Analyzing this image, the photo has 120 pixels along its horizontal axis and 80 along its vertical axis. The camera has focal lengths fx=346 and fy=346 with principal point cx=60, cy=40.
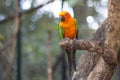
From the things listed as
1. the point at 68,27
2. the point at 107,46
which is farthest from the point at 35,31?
the point at 107,46

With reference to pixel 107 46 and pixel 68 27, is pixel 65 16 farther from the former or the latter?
pixel 107 46

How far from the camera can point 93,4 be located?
8.71 ft

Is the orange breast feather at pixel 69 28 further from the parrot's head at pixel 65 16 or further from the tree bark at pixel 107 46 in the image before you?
the tree bark at pixel 107 46

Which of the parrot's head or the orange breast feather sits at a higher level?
the parrot's head

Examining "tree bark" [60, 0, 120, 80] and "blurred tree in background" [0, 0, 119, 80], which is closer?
"tree bark" [60, 0, 120, 80]

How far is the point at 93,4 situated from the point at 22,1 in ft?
3.25

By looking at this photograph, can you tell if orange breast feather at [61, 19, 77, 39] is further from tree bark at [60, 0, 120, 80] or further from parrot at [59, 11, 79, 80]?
tree bark at [60, 0, 120, 80]

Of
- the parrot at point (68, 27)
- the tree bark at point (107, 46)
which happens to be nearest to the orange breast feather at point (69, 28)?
the parrot at point (68, 27)

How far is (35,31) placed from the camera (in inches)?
191

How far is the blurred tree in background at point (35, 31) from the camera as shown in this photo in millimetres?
2684

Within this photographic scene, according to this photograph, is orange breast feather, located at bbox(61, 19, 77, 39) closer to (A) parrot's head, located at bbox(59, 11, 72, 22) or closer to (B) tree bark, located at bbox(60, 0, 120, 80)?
(A) parrot's head, located at bbox(59, 11, 72, 22)

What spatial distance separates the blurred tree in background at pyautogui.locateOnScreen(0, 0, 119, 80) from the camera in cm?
268

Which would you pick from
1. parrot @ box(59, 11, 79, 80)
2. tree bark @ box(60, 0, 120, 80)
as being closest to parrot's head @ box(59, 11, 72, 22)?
parrot @ box(59, 11, 79, 80)

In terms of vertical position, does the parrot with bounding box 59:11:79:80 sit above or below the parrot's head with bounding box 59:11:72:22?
below
